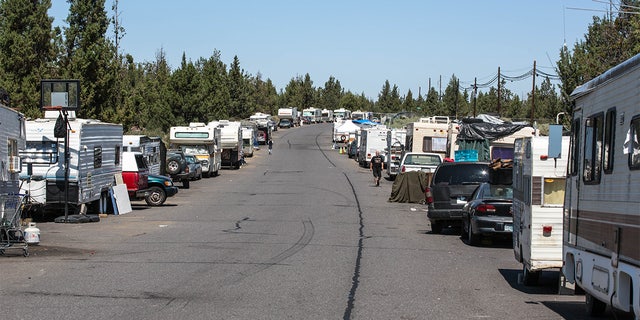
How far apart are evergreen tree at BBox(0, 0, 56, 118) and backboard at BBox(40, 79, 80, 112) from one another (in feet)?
37.9

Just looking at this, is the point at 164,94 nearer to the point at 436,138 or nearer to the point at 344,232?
the point at 436,138

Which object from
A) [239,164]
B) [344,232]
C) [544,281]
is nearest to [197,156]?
[239,164]

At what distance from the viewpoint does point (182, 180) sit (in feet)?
132

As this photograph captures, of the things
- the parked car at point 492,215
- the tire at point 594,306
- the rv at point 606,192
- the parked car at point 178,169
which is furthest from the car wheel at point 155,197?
the tire at point 594,306

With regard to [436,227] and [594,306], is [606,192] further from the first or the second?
[436,227]

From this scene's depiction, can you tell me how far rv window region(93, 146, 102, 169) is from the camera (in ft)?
81.9

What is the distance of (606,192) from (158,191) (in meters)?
23.0

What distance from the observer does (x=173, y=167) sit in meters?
39.5

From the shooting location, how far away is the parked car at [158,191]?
29.8 meters

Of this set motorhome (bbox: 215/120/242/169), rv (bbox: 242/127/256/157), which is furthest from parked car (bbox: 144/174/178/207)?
rv (bbox: 242/127/256/157)

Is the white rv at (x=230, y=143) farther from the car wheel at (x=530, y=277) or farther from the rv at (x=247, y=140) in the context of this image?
the car wheel at (x=530, y=277)

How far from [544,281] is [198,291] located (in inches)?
224

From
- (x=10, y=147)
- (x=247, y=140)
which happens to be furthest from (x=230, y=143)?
(x=10, y=147)

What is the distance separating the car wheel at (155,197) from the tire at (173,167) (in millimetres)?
9390
